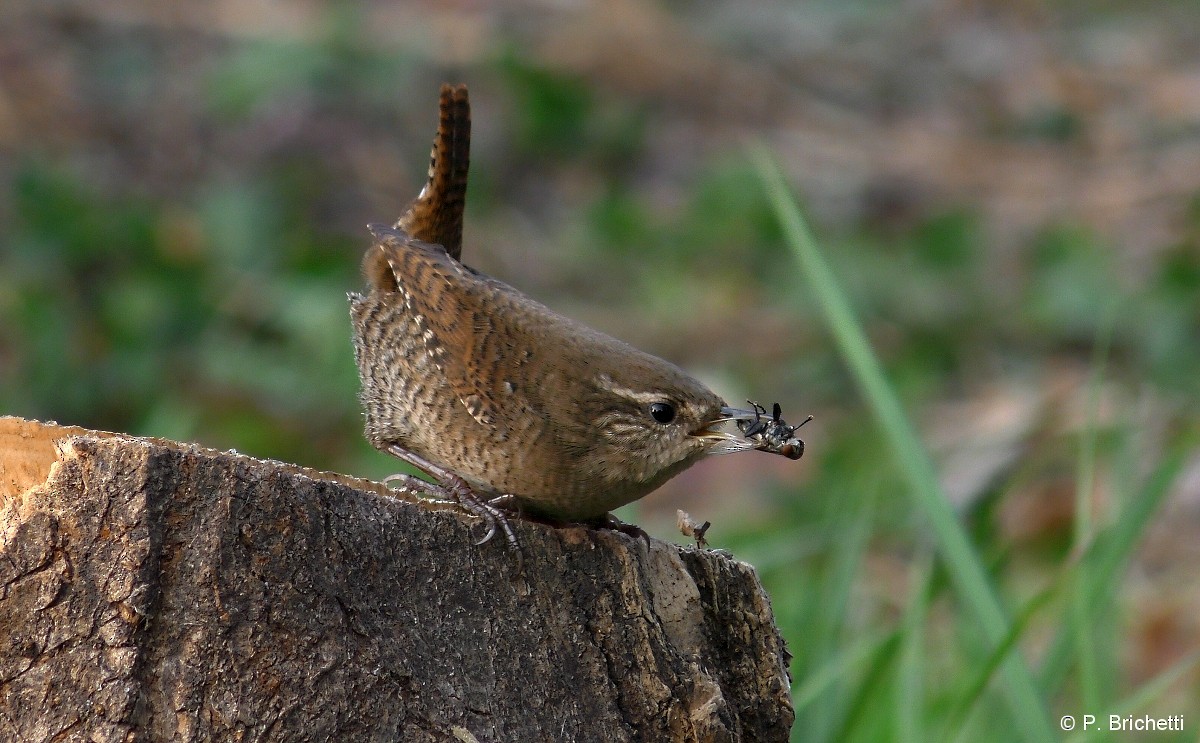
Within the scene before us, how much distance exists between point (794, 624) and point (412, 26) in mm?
6904

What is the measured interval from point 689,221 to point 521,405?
5.64 m

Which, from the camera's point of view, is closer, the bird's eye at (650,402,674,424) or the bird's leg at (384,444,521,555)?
the bird's leg at (384,444,521,555)

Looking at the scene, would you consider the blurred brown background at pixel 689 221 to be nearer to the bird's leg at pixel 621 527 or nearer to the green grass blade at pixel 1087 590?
the green grass blade at pixel 1087 590

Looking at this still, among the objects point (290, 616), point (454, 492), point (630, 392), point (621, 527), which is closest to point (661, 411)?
point (630, 392)

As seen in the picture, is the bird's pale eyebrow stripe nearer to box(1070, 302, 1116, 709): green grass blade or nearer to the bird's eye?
the bird's eye

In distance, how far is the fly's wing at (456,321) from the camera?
2.53m

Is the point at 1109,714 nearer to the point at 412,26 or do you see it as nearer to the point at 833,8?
the point at 412,26

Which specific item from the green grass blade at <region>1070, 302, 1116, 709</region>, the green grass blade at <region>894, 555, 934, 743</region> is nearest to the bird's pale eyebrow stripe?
the green grass blade at <region>894, 555, 934, 743</region>

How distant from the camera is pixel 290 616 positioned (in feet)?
6.24

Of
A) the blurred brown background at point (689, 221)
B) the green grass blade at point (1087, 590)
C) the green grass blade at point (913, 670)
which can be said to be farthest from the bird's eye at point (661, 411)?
the blurred brown background at point (689, 221)

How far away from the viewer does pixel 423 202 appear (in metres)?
3.04

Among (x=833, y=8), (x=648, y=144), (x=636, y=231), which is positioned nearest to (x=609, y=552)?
(x=636, y=231)

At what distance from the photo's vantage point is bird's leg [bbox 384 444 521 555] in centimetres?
216

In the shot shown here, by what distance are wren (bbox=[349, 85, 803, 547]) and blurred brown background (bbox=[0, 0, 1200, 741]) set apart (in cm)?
107
